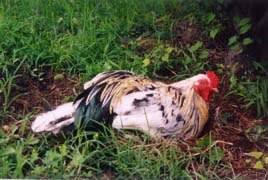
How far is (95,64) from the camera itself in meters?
3.33

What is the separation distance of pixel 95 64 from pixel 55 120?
0.50 m

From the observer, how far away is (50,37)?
11.6 ft

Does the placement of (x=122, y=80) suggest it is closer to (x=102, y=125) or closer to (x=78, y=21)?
(x=102, y=125)

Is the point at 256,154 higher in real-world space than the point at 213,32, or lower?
lower

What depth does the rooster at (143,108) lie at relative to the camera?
2.87 meters

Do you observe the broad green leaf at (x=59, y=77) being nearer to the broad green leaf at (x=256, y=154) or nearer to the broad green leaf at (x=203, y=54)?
the broad green leaf at (x=203, y=54)

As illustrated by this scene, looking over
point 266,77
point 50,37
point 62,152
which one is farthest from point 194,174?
point 50,37

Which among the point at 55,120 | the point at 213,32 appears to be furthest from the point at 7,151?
the point at 213,32

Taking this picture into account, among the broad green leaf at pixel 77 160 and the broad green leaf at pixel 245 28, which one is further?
the broad green leaf at pixel 245 28

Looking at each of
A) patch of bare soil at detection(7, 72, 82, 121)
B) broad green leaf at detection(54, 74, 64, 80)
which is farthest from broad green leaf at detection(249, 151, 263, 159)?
broad green leaf at detection(54, 74, 64, 80)

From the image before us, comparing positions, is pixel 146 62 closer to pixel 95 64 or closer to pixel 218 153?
pixel 95 64

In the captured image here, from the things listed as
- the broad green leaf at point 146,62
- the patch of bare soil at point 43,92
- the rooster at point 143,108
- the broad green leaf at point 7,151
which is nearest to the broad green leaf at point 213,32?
the broad green leaf at point 146,62

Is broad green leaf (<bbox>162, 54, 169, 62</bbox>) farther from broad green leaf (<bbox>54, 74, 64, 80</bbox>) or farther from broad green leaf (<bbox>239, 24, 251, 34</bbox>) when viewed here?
broad green leaf (<bbox>54, 74, 64, 80</bbox>)

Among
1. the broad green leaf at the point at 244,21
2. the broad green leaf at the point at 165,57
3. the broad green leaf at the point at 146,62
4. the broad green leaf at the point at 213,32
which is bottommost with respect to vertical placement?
the broad green leaf at the point at 146,62
